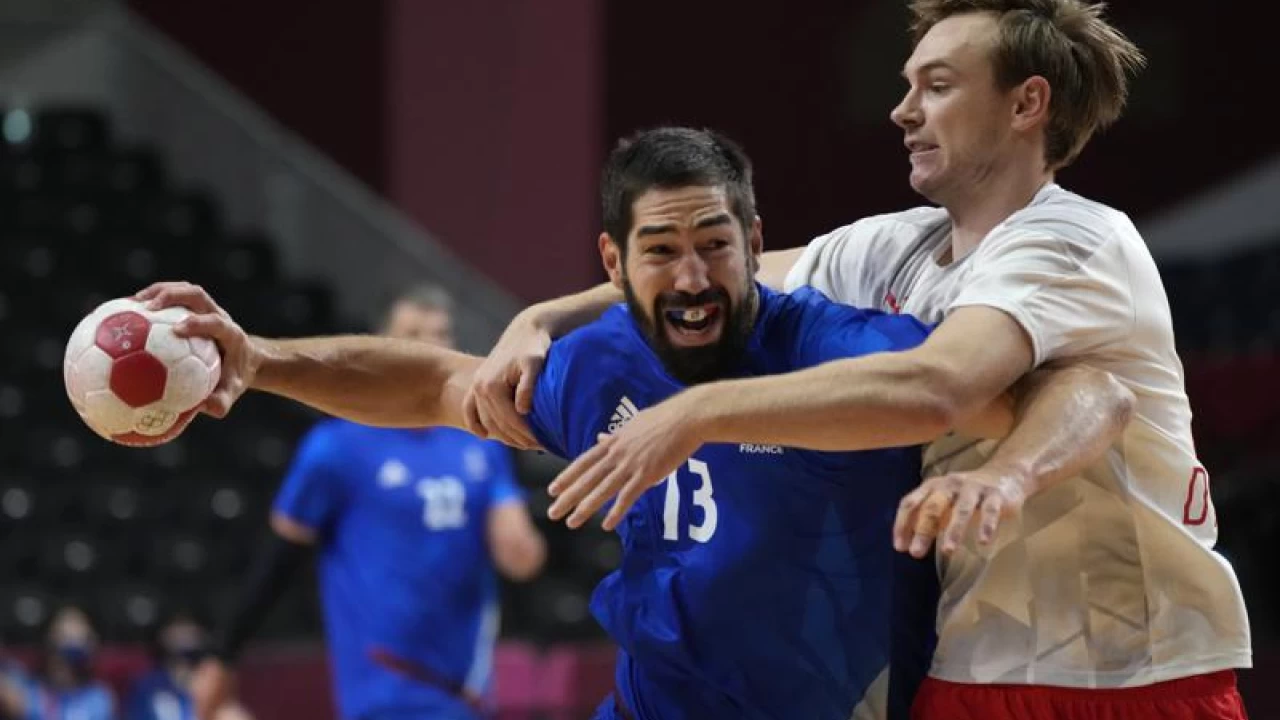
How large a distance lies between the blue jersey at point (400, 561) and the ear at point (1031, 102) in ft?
12.5

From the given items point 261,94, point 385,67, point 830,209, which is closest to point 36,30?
point 261,94

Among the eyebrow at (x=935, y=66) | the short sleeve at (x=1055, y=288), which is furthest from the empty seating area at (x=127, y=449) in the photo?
the short sleeve at (x=1055, y=288)

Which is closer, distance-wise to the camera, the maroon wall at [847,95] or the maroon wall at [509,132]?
the maroon wall at [509,132]

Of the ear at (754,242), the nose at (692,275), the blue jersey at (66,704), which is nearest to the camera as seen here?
the nose at (692,275)

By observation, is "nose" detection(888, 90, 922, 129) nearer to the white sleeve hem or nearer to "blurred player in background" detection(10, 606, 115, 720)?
the white sleeve hem

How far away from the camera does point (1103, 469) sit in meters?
3.48

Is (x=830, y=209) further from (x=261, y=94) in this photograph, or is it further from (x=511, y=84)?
(x=261, y=94)

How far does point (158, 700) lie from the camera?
8.34 metres

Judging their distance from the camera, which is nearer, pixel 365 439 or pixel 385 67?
pixel 365 439

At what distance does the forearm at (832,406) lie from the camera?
9.98 ft

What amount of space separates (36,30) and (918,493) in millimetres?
11758

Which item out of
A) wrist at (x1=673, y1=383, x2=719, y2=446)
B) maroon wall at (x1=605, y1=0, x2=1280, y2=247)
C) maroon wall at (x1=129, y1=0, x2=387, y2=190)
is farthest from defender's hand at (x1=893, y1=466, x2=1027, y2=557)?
maroon wall at (x1=129, y1=0, x2=387, y2=190)

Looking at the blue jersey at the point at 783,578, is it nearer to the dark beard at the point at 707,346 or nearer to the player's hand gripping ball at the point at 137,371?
the dark beard at the point at 707,346

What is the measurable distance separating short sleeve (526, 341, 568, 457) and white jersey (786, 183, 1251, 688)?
2.33 ft
